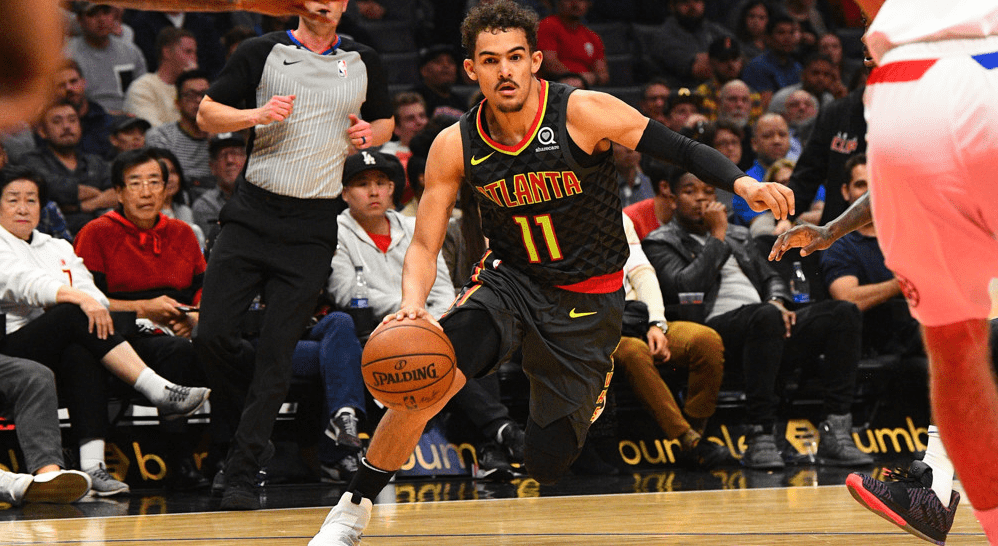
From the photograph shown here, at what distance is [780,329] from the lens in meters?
6.67

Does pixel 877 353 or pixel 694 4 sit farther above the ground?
pixel 694 4

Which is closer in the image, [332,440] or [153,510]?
[153,510]

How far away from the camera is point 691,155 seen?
4.02 m

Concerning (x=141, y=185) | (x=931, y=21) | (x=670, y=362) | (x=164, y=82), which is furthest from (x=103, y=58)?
(x=931, y=21)

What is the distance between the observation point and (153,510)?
5.23 metres

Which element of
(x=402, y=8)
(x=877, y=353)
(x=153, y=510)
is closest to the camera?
(x=153, y=510)

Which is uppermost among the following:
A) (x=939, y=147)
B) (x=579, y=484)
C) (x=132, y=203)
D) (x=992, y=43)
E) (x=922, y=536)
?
(x=992, y=43)

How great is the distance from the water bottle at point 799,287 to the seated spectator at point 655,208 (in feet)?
2.85

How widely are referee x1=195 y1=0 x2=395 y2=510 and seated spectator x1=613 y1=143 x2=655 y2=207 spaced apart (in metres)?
3.34

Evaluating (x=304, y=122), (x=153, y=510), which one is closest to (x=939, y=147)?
(x=304, y=122)

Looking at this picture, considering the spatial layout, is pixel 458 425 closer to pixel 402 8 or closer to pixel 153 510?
pixel 153 510

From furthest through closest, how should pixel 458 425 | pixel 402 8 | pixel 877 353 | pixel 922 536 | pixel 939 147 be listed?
pixel 402 8
pixel 877 353
pixel 458 425
pixel 922 536
pixel 939 147

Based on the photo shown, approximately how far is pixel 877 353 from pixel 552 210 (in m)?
3.86

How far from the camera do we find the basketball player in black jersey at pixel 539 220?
4203 millimetres
